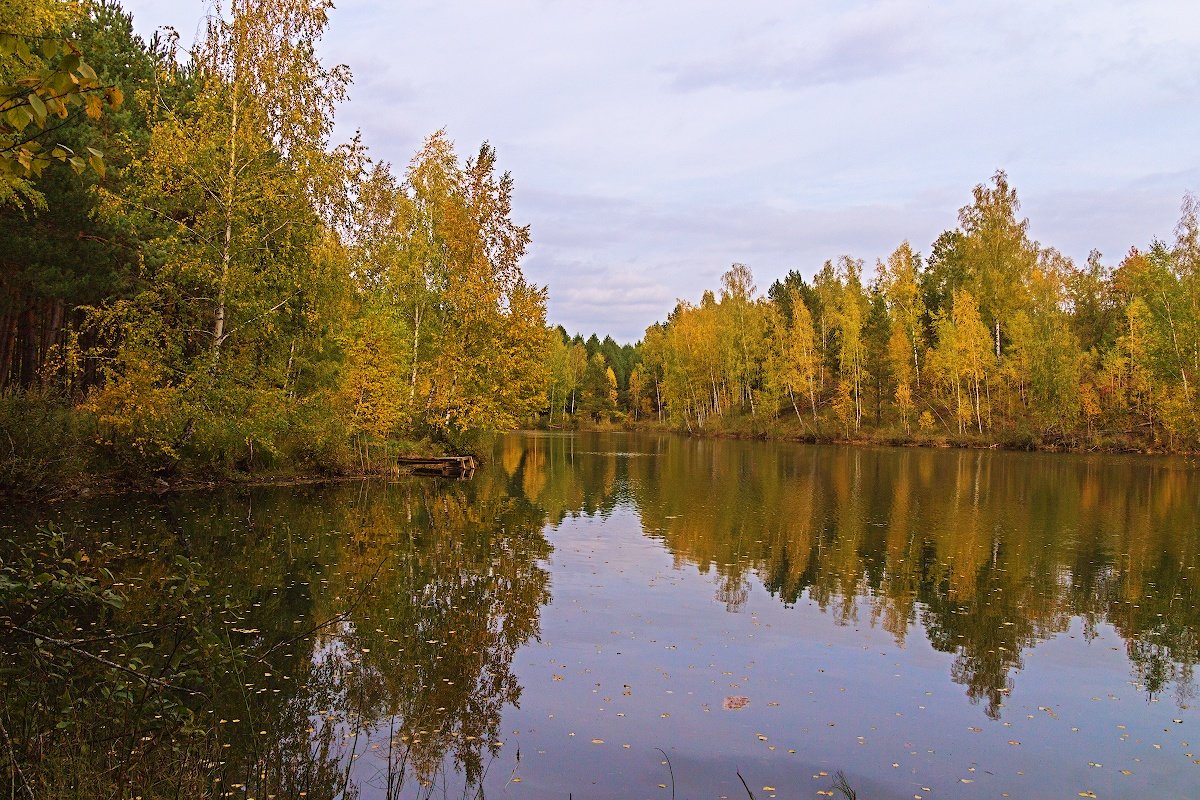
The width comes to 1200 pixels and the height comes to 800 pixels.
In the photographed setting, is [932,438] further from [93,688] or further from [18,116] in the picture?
[18,116]

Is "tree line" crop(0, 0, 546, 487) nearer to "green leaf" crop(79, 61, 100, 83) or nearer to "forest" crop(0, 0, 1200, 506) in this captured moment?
"forest" crop(0, 0, 1200, 506)

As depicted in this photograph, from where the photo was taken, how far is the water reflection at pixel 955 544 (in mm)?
13266

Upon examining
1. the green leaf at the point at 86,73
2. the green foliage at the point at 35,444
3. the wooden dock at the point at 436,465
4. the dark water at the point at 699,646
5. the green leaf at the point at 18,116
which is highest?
the green leaf at the point at 86,73

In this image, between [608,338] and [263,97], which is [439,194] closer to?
[263,97]

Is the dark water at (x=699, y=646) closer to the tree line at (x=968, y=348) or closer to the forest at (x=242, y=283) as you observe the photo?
the forest at (x=242, y=283)

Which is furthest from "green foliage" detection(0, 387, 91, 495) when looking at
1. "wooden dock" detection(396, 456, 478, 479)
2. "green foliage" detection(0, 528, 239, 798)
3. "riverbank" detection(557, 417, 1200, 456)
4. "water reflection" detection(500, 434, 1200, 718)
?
"riverbank" detection(557, 417, 1200, 456)

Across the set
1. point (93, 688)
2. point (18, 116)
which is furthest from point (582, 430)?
point (18, 116)

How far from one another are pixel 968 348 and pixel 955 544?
5516 cm

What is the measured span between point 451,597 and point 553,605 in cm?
180

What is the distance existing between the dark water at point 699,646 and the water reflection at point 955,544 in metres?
0.11

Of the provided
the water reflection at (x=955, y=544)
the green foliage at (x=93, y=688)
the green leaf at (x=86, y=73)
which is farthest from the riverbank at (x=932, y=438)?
the green leaf at (x=86, y=73)

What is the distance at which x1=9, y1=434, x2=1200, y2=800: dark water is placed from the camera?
7.89m

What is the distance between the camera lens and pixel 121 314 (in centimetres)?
2175

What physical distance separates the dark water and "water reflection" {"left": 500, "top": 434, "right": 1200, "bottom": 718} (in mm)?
112
